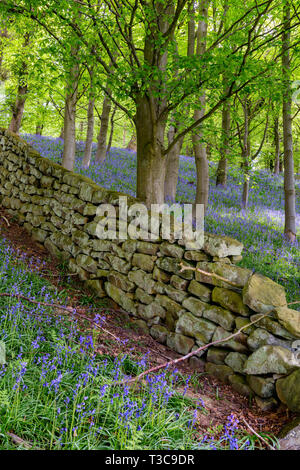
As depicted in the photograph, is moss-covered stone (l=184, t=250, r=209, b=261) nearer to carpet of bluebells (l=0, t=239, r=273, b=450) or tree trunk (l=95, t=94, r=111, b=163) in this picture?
carpet of bluebells (l=0, t=239, r=273, b=450)

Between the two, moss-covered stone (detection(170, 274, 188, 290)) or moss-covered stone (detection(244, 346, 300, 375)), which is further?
moss-covered stone (detection(170, 274, 188, 290))

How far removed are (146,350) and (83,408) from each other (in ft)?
4.96

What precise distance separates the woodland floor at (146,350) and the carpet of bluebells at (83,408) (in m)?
0.15

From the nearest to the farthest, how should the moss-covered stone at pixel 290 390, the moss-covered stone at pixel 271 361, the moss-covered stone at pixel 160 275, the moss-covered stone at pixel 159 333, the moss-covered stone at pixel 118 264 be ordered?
the moss-covered stone at pixel 290 390
the moss-covered stone at pixel 271 361
the moss-covered stone at pixel 159 333
the moss-covered stone at pixel 160 275
the moss-covered stone at pixel 118 264

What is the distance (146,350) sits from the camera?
11.7ft

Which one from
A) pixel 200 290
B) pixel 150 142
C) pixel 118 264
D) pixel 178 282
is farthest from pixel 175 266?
pixel 150 142

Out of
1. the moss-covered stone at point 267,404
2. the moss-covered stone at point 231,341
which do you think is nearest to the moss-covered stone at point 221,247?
the moss-covered stone at point 231,341

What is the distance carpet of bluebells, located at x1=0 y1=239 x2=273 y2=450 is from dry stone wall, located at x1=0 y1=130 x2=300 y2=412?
0.55 meters

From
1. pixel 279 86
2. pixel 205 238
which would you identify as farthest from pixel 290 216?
pixel 205 238

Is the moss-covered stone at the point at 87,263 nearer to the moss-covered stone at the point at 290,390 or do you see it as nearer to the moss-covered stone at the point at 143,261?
the moss-covered stone at the point at 143,261

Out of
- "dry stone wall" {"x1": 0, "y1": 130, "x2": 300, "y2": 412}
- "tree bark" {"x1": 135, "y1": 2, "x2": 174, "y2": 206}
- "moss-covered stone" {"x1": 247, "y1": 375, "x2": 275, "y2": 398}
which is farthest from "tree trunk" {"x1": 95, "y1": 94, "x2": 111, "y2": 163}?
"moss-covered stone" {"x1": 247, "y1": 375, "x2": 275, "y2": 398}

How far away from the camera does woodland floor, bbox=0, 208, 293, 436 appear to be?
2.67 meters

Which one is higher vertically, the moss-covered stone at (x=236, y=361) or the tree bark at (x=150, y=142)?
the tree bark at (x=150, y=142)

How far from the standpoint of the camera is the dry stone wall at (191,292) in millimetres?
2912
